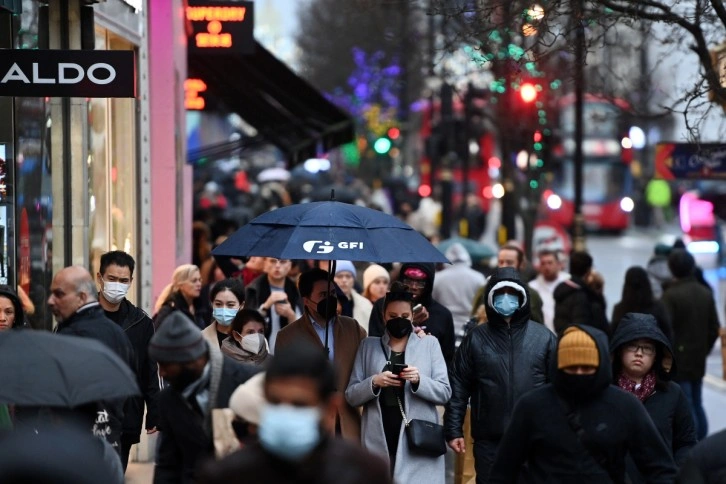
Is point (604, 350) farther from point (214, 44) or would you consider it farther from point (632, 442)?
point (214, 44)

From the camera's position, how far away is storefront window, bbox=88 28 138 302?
1352 centimetres

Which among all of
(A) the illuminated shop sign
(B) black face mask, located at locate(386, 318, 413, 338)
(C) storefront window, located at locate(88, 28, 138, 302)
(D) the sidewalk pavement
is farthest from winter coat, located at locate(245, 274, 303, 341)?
(A) the illuminated shop sign

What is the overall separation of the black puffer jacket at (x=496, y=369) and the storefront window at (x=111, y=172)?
16.0 ft

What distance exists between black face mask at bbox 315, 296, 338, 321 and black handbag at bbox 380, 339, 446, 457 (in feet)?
2.42

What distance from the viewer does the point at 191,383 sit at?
6336 millimetres

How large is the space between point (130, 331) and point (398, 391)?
157 cm

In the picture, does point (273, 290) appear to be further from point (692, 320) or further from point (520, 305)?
point (520, 305)

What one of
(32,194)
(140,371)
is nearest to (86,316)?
(140,371)

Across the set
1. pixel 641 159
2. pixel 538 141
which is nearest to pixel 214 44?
pixel 538 141

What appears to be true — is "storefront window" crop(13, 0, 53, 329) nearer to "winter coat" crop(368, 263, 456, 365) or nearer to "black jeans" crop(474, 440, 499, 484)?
"winter coat" crop(368, 263, 456, 365)

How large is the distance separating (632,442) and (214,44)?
14172 millimetres

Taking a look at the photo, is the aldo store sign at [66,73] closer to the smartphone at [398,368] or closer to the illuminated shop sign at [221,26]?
the smartphone at [398,368]

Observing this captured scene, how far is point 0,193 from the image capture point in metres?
10.8

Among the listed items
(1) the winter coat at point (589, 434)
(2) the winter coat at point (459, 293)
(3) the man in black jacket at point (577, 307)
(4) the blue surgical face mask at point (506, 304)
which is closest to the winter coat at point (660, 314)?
(3) the man in black jacket at point (577, 307)
